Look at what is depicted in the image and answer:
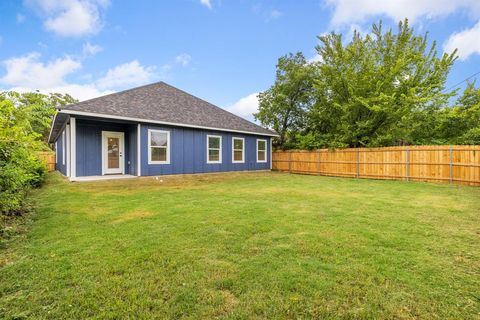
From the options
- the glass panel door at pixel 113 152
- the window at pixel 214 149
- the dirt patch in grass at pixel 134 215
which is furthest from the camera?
the window at pixel 214 149

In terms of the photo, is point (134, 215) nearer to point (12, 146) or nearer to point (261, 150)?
point (12, 146)

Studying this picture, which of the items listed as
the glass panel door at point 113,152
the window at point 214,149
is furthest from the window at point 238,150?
the glass panel door at point 113,152

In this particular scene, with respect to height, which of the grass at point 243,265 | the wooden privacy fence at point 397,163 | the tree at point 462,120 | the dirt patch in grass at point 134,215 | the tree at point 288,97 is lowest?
the grass at point 243,265

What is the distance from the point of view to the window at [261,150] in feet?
50.1

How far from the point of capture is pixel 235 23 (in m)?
13.3

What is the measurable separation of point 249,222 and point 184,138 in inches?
320

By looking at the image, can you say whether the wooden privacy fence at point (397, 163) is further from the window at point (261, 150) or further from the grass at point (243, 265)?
the grass at point (243, 265)

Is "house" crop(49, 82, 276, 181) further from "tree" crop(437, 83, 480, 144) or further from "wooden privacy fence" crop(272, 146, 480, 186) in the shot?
"tree" crop(437, 83, 480, 144)

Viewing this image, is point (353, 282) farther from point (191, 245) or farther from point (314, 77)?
point (314, 77)

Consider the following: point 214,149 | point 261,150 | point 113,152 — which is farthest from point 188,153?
point 261,150

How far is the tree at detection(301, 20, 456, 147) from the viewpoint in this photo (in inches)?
542

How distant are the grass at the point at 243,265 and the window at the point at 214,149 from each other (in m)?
7.78

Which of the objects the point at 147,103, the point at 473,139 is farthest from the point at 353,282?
the point at 473,139

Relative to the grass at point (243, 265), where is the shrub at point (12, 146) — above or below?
above
